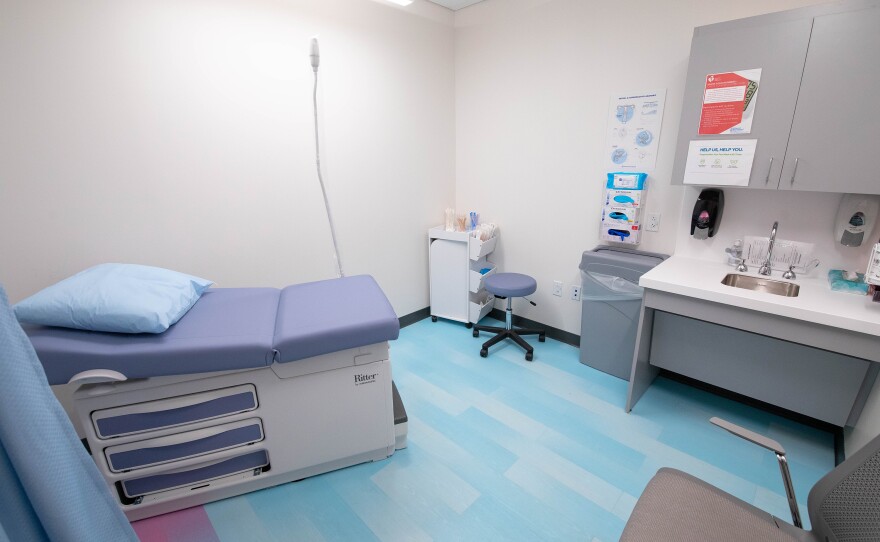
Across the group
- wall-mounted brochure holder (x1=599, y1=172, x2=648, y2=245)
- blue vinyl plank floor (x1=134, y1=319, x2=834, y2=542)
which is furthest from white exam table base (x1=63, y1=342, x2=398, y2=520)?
wall-mounted brochure holder (x1=599, y1=172, x2=648, y2=245)

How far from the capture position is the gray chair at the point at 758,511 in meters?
0.86

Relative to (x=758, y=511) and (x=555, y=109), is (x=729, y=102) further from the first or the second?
(x=758, y=511)

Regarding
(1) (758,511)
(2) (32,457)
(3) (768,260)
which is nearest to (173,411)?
(2) (32,457)

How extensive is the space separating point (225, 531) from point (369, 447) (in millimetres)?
611

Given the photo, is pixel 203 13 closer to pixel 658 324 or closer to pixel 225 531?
pixel 225 531

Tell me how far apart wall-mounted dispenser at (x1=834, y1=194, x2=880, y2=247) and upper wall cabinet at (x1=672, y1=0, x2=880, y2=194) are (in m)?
0.24

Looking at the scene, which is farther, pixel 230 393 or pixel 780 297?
pixel 780 297

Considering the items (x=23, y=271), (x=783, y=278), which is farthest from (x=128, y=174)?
(x=783, y=278)

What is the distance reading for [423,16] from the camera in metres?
2.82

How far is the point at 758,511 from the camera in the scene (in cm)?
105

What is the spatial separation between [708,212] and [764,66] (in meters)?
0.70

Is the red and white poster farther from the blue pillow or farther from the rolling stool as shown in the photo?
the blue pillow

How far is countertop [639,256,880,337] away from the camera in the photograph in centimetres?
143

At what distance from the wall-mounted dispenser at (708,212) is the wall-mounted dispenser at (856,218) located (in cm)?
46
